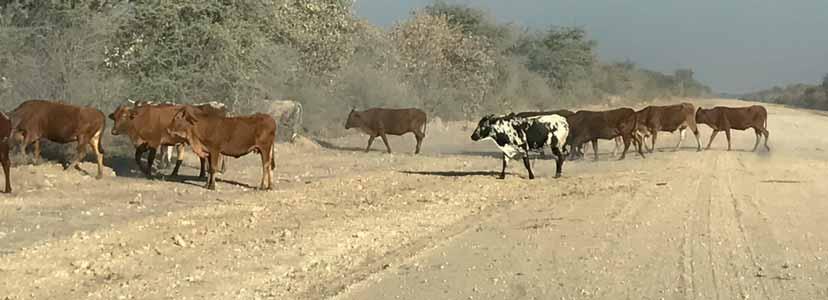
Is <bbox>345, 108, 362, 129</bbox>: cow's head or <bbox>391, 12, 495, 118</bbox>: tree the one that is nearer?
<bbox>345, 108, 362, 129</bbox>: cow's head

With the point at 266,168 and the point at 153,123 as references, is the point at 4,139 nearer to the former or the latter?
the point at 153,123

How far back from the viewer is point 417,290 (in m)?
8.41

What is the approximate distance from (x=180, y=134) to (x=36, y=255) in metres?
6.96

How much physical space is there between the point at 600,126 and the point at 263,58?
8.64m

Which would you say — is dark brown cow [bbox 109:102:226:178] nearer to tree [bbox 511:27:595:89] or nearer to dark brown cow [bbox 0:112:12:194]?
dark brown cow [bbox 0:112:12:194]

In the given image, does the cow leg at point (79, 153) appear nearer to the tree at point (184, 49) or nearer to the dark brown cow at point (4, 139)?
the dark brown cow at point (4, 139)

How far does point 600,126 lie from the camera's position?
23.3 m

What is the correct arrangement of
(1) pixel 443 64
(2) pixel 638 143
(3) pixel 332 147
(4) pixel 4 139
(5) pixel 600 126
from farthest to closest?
1. (1) pixel 443 64
2. (3) pixel 332 147
3. (2) pixel 638 143
4. (5) pixel 600 126
5. (4) pixel 4 139

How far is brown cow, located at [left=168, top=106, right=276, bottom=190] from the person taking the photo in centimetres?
1628

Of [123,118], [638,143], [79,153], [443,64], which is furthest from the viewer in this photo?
[443,64]

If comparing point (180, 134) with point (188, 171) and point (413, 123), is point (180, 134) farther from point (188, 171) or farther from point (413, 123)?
point (413, 123)

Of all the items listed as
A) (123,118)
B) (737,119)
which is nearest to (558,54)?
(737,119)

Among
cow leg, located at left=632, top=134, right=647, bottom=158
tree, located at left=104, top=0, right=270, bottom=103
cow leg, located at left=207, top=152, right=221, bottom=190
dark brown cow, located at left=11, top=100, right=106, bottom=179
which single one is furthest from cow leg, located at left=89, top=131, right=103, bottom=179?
cow leg, located at left=632, top=134, right=647, bottom=158

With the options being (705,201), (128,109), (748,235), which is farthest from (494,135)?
(748,235)
